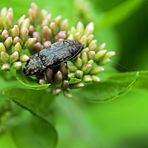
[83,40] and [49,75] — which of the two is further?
[83,40]

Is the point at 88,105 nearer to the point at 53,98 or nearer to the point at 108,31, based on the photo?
the point at 108,31

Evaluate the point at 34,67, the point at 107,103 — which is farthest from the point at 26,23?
the point at 107,103

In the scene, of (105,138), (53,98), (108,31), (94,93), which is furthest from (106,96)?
(108,31)

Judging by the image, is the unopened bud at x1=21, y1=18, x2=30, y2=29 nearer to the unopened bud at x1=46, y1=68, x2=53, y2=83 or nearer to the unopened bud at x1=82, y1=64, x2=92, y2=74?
the unopened bud at x1=46, y1=68, x2=53, y2=83

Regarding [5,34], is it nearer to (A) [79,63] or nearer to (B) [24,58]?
(B) [24,58]

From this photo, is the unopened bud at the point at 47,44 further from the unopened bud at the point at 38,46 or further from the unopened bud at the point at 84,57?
the unopened bud at the point at 84,57

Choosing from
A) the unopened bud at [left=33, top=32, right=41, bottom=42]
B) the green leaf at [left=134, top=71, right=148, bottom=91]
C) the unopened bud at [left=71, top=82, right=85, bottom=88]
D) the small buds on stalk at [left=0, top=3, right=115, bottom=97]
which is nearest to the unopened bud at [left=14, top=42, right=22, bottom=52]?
the small buds on stalk at [left=0, top=3, right=115, bottom=97]
